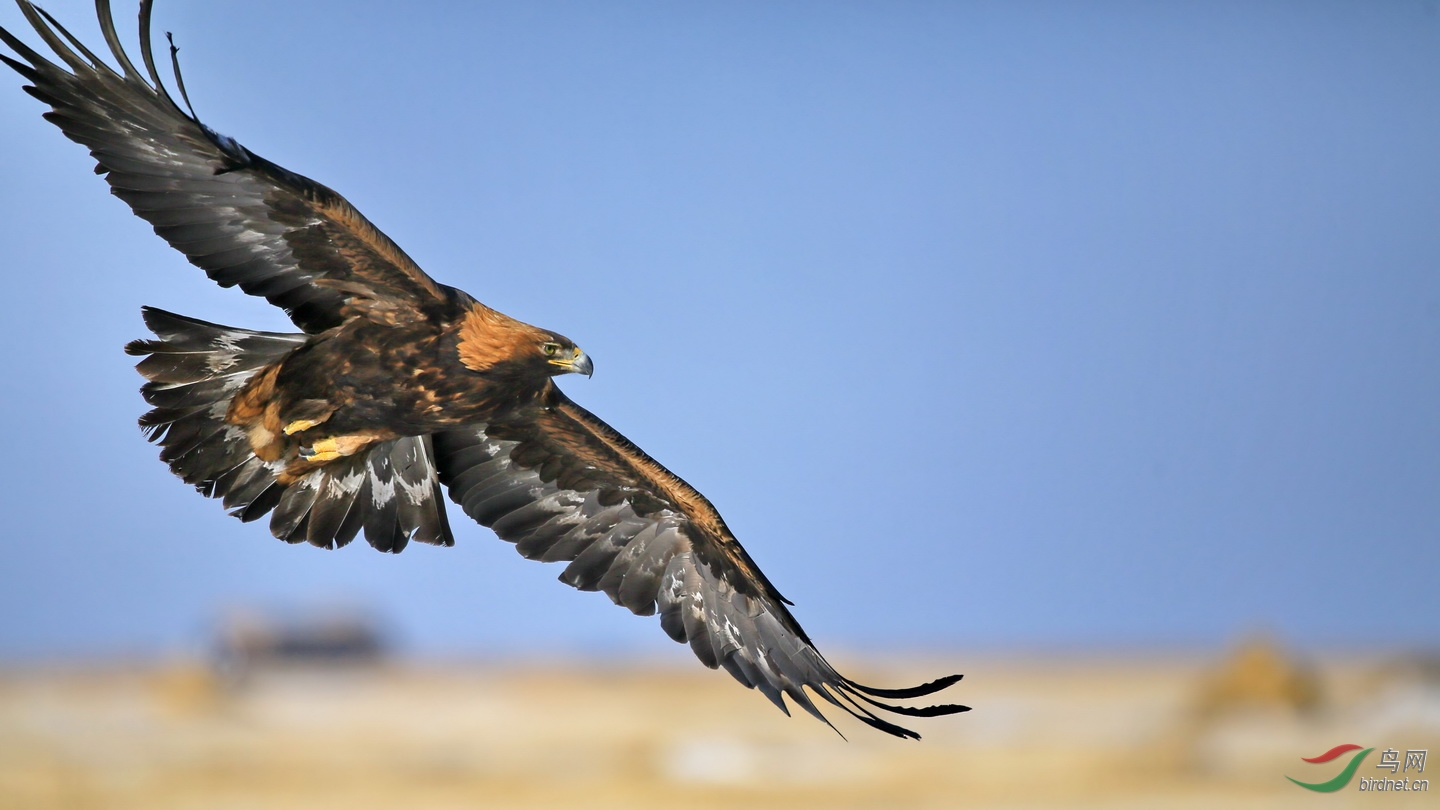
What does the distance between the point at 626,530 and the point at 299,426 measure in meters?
2.30

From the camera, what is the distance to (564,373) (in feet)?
22.7

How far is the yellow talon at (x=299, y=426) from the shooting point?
7.21 m

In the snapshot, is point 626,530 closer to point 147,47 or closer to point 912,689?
point 912,689

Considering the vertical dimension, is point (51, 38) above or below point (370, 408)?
above

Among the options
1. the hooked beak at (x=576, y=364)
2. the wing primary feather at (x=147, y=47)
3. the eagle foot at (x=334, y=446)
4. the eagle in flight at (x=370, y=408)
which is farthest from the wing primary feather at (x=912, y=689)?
the wing primary feather at (x=147, y=47)

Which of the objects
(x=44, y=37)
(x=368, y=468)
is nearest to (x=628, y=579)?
(x=368, y=468)

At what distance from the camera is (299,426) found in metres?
7.23

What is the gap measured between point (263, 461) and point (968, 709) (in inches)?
163

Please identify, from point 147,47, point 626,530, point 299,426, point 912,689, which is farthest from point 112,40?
point 912,689

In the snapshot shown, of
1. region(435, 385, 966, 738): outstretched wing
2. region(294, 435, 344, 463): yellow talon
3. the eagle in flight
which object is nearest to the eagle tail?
the eagle in flight

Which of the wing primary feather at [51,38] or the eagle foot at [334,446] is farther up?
the wing primary feather at [51,38]

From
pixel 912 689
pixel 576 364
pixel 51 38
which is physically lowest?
pixel 912 689

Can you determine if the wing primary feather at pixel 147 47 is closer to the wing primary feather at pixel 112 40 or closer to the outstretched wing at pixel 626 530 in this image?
the wing primary feather at pixel 112 40

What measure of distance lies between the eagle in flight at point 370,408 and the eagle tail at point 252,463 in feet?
0.04
